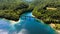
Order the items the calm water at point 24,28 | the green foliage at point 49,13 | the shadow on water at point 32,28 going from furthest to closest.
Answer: the green foliage at point 49,13 → the shadow on water at point 32,28 → the calm water at point 24,28

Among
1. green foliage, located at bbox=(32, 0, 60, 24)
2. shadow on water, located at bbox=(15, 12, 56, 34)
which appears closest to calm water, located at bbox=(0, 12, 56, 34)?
shadow on water, located at bbox=(15, 12, 56, 34)

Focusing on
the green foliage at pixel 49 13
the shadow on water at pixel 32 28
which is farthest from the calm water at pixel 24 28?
the green foliage at pixel 49 13

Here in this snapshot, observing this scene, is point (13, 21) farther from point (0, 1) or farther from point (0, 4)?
point (0, 1)

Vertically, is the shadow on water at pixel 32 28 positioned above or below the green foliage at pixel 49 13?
below

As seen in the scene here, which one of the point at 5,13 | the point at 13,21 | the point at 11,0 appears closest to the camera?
the point at 13,21

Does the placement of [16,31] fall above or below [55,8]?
below

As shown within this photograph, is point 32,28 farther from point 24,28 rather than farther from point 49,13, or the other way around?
point 49,13

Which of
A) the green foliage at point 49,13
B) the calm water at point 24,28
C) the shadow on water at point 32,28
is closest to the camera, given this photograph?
the calm water at point 24,28

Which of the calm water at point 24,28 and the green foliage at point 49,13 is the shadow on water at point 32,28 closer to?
the calm water at point 24,28

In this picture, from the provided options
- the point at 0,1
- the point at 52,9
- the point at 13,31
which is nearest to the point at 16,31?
the point at 13,31

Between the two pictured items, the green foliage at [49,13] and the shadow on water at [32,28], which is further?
the green foliage at [49,13]

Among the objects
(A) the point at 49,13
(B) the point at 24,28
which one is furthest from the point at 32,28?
(A) the point at 49,13
